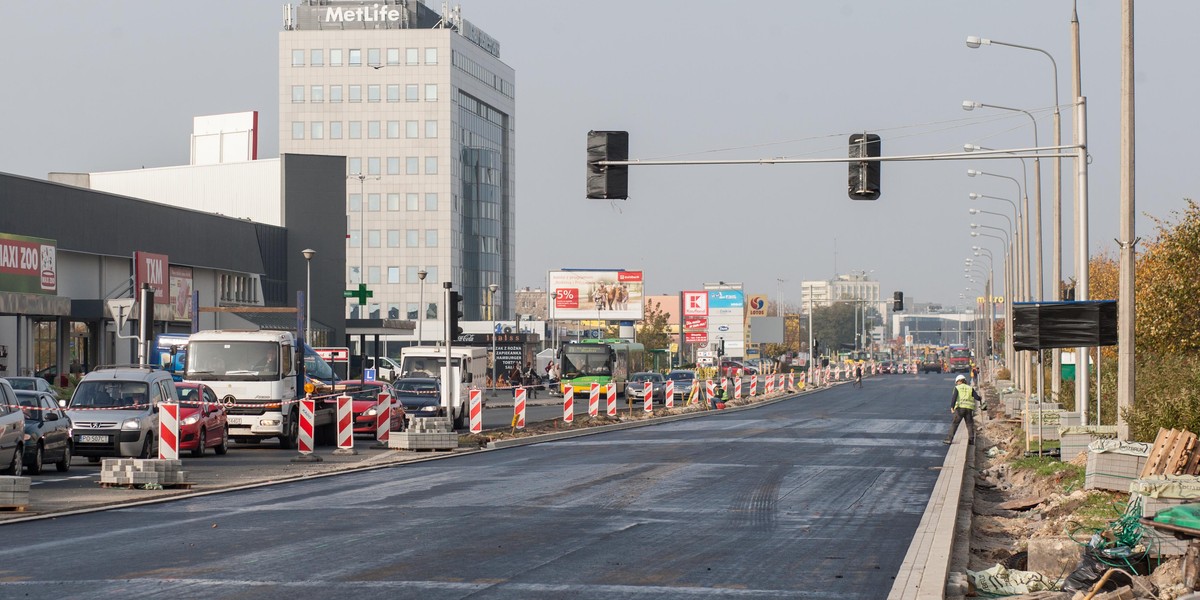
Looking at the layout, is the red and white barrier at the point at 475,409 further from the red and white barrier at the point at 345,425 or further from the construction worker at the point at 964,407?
the construction worker at the point at 964,407

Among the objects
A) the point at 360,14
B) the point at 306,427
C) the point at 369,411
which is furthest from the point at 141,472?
the point at 360,14

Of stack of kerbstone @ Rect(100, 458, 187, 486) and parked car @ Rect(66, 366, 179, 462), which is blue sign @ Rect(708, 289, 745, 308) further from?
stack of kerbstone @ Rect(100, 458, 187, 486)

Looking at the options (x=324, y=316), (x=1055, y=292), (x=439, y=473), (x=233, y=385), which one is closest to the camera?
(x=439, y=473)

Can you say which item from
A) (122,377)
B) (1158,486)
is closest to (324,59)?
(122,377)

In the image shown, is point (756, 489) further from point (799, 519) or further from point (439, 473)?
point (439, 473)

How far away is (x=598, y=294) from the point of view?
10588 centimetres

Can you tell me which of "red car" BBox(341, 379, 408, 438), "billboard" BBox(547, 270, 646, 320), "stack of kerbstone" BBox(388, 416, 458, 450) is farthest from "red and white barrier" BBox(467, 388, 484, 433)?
"billboard" BBox(547, 270, 646, 320)

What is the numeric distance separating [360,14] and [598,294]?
3626 centimetres

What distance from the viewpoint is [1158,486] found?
44.2 feet

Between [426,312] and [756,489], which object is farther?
[426,312]

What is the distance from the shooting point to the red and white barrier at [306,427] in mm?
28094

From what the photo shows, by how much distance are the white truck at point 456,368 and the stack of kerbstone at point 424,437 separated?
7651 mm

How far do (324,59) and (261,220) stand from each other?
43817mm

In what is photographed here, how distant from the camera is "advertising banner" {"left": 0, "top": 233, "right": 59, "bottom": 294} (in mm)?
45406
